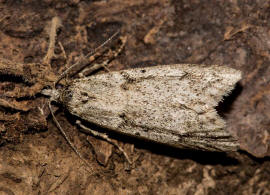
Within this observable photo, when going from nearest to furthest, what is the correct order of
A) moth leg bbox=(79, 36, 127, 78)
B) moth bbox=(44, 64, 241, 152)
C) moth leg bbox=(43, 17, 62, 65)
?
moth bbox=(44, 64, 241, 152) < moth leg bbox=(43, 17, 62, 65) < moth leg bbox=(79, 36, 127, 78)

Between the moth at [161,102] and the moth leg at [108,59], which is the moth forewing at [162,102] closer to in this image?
the moth at [161,102]

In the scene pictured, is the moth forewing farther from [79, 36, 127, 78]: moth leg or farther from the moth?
[79, 36, 127, 78]: moth leg

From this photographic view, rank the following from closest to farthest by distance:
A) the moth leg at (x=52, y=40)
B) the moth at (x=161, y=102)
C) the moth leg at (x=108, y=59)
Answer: the moth at (x=161, y=102), the moth leg at (x=52, y=40), the moth leg at (x=108, y=59)

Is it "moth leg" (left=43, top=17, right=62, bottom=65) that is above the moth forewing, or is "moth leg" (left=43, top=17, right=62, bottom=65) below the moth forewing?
above

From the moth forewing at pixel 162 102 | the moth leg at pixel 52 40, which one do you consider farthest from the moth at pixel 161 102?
the moth leg at pixel 52 40

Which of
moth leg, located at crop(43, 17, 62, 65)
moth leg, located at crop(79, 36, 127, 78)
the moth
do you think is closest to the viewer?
the moth

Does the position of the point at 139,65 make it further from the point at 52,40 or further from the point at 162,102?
the point at 52,40

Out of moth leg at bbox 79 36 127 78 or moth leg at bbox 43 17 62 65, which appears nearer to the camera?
moth leg at bbox 43 17 62 65

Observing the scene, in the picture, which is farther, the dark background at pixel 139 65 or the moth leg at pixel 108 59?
the moth leg at pixel 108 59

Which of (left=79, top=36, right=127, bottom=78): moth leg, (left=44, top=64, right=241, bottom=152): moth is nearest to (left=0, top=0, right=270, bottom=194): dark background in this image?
(left=79, top=36, right=127, bottom=78): moth leg
